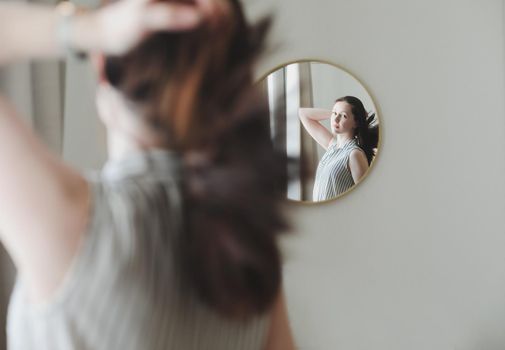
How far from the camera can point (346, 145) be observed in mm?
2059

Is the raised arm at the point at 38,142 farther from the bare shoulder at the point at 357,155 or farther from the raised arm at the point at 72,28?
the bare shoulder at the point at 357,155

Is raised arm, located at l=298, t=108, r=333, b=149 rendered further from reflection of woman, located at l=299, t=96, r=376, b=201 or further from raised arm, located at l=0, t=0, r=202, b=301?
raised arm, located at l=0, t=0, r=202, b=301

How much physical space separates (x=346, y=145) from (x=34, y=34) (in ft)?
5.69

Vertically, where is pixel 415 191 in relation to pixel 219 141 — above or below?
below

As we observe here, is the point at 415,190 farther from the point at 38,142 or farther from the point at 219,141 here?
the point at 38,142

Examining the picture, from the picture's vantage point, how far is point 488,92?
2.09 metres

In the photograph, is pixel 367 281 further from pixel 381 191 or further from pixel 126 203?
pixel 126 203

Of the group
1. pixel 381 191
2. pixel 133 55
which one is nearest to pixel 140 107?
pixel 133 55

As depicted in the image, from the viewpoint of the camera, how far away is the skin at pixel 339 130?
6.76ft

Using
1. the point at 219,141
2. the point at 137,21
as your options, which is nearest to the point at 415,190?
the point at 219,141

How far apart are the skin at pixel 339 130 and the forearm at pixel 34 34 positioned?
1699mm

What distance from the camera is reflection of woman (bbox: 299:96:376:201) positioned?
2059mm

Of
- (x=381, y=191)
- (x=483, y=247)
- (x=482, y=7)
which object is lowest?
(x=483, y=247)

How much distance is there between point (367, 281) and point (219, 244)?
1.71m
